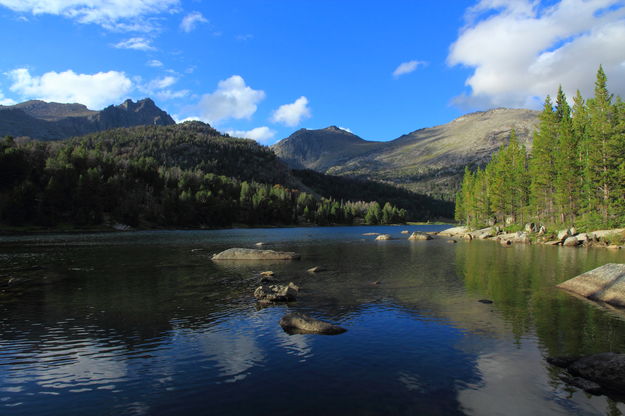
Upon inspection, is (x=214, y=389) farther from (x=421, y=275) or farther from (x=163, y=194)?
(x=163, y=194)

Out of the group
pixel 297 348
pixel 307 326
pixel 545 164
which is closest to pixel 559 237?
pixel 545 164

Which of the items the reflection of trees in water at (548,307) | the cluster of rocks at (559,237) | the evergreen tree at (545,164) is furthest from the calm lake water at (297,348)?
the evergreen tree at (545,164)

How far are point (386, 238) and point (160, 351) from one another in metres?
89.2

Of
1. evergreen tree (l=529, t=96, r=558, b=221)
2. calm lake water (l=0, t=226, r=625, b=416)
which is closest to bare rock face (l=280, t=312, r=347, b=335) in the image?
calm lake water (l=0, t=226, r=625, b=416)

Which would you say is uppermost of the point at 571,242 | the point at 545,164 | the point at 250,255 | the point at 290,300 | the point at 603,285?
the point at 545,164

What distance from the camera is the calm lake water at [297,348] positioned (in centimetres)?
1222

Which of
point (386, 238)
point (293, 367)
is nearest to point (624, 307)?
point (293, 367)

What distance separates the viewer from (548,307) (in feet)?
79.9

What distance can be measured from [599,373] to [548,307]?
11876 mm

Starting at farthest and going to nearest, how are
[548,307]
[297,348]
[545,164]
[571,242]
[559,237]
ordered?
[545,164] → [559,237] → [571,242] → [548,307] → [297,348]

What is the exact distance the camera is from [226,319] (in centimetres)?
2231

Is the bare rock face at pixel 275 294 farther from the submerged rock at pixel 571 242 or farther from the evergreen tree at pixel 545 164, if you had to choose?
the evergreen tree at pixel 545 164

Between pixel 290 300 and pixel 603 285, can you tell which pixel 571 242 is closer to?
pixel 603 285

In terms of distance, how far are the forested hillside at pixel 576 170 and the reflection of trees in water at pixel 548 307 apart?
31758 mm
